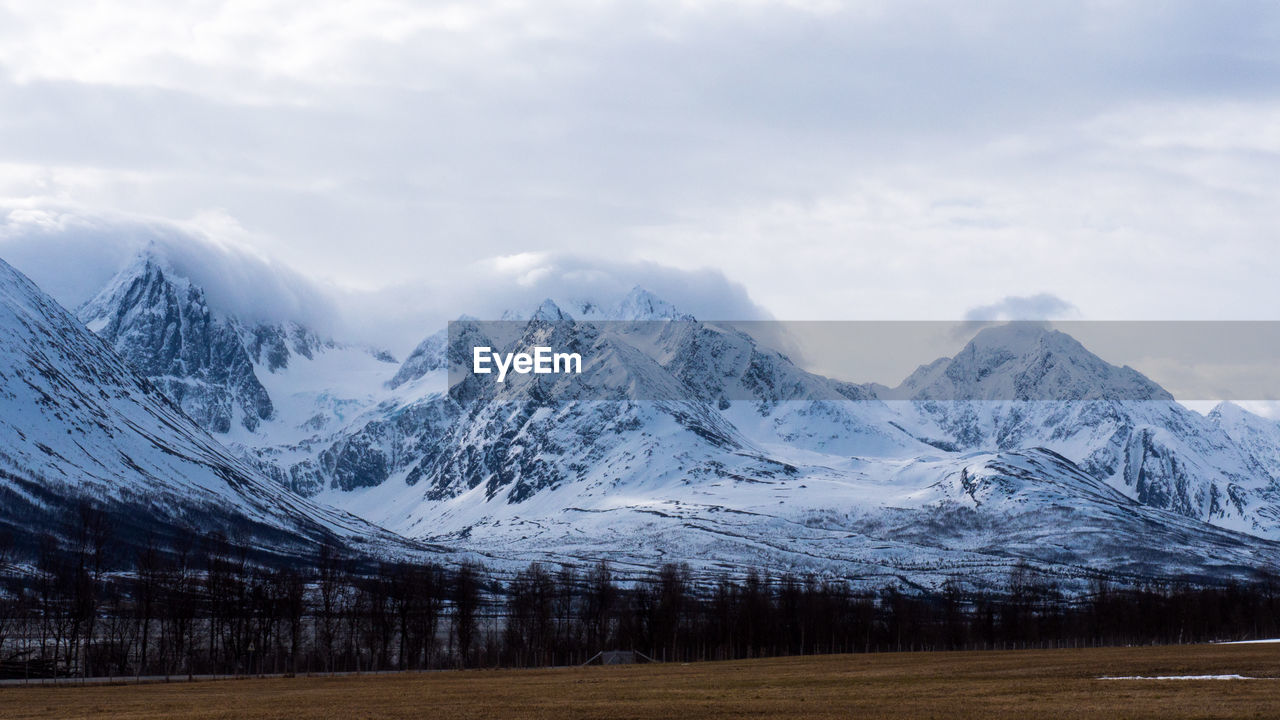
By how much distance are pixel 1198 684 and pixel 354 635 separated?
145m

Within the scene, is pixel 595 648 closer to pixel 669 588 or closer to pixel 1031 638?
pixel 669 588

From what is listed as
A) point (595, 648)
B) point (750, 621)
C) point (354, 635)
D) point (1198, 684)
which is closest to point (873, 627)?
point (750, 621)

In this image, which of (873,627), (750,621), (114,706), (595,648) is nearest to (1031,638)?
(873,627)

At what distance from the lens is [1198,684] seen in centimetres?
6372

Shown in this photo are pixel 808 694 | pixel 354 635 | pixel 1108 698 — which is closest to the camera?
pixel 1108 698

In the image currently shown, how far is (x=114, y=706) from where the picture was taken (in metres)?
73.4

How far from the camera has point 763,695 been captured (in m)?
69.7

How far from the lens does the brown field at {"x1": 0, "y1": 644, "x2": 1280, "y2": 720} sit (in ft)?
187

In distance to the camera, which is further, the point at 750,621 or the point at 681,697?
the point at 750,621

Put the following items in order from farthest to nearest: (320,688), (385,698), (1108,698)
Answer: (320,688) → (385,698) → (1108,698)

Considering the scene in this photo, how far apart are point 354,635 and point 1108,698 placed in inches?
5762

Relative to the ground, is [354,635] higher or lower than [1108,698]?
lower

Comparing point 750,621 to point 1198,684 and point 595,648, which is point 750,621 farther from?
point 1198,684

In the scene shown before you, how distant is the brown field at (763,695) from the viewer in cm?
5700
